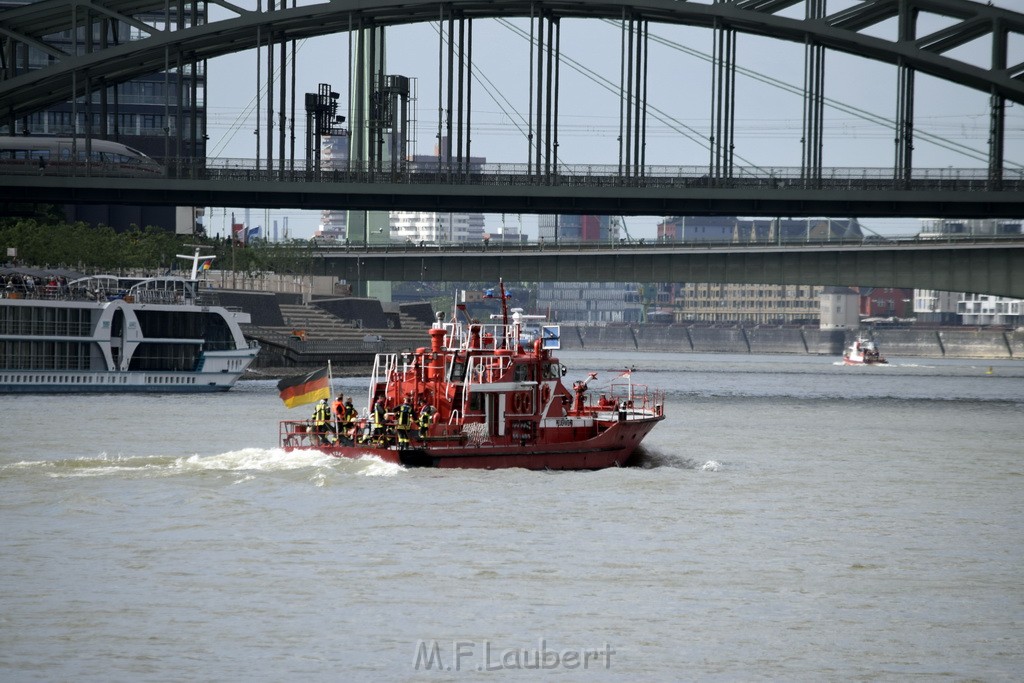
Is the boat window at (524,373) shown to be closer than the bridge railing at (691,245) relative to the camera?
Yes

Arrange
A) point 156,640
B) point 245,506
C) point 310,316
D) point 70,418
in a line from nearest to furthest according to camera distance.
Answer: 1. point 156,640
2. point 245,506
3. point 70,418
4. point 310,316

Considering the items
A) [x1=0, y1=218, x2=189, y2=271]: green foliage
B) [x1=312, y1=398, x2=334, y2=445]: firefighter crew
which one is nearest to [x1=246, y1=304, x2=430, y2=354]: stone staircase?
[x1=0, y1=218, x2=189, y2=271]: green foliage

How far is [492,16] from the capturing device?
10469cm

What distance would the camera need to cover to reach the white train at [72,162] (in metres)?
92.5

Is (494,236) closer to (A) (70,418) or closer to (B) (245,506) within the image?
(A) (70,418)

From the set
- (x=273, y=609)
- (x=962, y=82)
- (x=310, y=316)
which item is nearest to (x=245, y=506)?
(x=273, y=609)

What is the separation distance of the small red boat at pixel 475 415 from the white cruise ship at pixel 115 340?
42.5 metres

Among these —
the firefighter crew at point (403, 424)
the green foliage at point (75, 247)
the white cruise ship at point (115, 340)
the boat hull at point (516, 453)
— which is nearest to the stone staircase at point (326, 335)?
the green foliage at point (75, 247)

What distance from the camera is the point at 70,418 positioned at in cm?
6688

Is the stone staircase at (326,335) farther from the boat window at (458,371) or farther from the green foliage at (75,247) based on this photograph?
the boat window at (458,371)

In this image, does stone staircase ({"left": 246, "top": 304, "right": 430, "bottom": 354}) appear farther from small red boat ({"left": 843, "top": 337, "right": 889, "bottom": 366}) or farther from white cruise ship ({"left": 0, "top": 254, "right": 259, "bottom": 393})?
small red boat ({"left": 843, "top": 337, "right": 889, "bottom": 366})

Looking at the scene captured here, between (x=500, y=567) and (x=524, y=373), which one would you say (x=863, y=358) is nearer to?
(x=524, y=373)

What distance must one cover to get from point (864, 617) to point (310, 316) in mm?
108485

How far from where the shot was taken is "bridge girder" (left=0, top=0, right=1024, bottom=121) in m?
95.3
